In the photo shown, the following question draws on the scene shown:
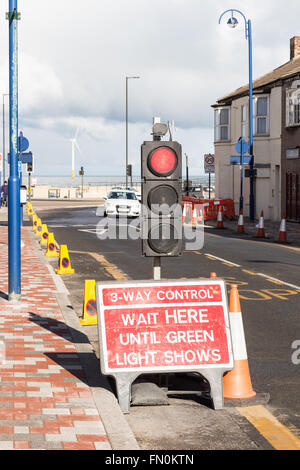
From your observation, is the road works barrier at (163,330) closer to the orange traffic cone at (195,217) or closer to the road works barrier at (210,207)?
the orange traffic cone at (195,217)

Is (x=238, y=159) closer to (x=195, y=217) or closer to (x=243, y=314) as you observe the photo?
(x=195, y=217)

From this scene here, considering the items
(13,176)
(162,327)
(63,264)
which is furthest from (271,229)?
(162,327)

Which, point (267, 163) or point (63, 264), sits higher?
point (267, 163)

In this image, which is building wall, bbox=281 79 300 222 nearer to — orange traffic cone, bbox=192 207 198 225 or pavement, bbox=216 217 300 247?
pavement, bbox=216 217 300 247

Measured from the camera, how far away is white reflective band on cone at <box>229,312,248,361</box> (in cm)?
691

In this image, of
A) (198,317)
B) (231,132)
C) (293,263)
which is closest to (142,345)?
(198,317)

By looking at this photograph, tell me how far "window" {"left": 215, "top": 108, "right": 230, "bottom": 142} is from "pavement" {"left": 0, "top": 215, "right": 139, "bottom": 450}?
34.2 metres

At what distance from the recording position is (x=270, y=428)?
19.5 ft

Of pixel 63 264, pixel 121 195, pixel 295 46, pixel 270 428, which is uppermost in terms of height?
pixel 295 46

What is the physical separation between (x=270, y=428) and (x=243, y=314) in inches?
196

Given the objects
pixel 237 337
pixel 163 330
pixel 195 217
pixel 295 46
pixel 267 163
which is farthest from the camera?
pixel 295 46

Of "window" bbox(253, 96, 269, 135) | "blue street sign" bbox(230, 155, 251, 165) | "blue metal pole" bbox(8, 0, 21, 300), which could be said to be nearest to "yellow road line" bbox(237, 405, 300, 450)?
"blue metal pole" bbox(8, 0, 21, 300)

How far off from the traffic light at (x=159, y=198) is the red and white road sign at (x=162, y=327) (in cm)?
52

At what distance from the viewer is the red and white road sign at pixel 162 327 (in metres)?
6.56
